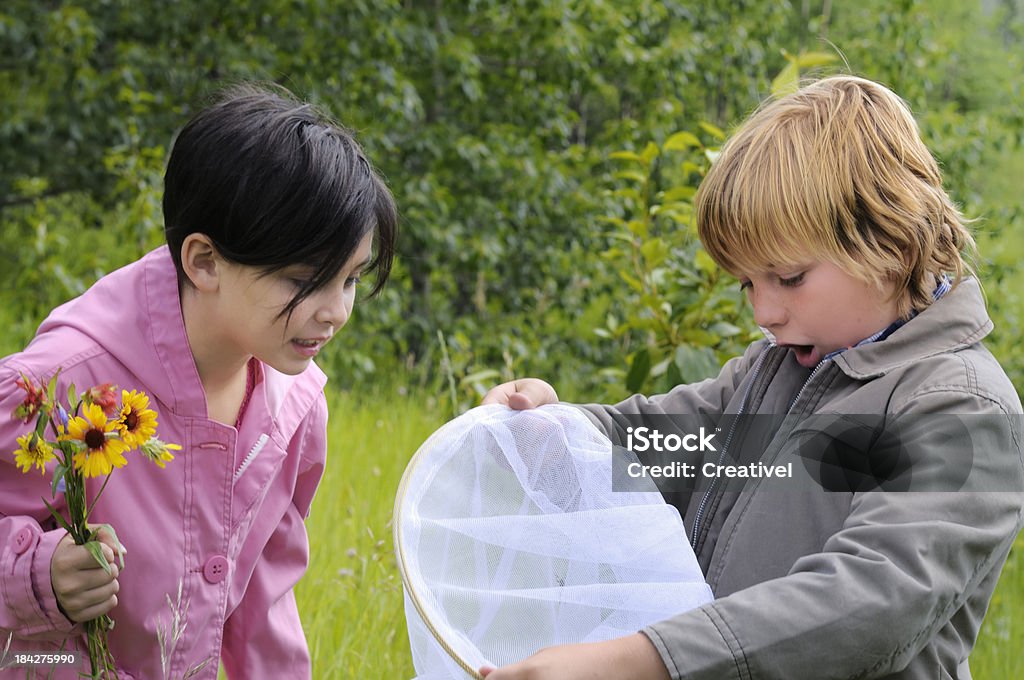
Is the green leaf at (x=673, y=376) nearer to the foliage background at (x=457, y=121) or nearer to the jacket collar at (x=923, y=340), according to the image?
the jacket collar at (x=923, y=340)

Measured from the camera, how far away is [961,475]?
52.6 inches

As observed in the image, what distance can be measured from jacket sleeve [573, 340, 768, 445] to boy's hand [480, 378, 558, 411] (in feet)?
0.22

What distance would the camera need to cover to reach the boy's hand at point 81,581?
1.44 m

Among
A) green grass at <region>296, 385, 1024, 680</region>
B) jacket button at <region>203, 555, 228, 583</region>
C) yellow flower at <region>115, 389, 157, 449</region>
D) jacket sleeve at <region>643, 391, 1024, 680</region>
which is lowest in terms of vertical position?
green grass at <region>296, 385, 1024, 680</region>

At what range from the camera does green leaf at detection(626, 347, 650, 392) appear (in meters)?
3.10

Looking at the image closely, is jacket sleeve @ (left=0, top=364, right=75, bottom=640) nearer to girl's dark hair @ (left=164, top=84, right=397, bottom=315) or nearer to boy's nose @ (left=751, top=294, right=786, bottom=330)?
girl's dark hair @ (left=164, top=84, right=397, bottom=315)

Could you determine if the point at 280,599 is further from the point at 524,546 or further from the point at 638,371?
the point at 638,371

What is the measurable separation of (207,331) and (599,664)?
2.94 feet

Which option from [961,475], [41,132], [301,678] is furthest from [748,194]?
[41,132]

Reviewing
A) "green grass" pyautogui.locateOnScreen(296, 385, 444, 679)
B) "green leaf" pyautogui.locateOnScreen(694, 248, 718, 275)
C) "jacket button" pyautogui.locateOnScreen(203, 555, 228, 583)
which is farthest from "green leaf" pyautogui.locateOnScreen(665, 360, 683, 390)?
"jacket button" pyautogui.locateOnScreen(203, 555, 228, 583)

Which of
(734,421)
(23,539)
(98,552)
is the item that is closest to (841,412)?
(734,421)

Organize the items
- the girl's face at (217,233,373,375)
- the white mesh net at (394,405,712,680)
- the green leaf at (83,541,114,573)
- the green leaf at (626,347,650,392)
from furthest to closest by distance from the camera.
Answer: the green leaf at (626,347,650,392) < the girl's face at (217,233,373,375) < the white mesh net at (394,405,712,680) < the green leaf at (83,541,114,573)

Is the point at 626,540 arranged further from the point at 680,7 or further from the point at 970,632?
the point at 680,7

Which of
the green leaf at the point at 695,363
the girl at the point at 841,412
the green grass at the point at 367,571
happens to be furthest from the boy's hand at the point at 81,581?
the green leaf at the point at 695,363
